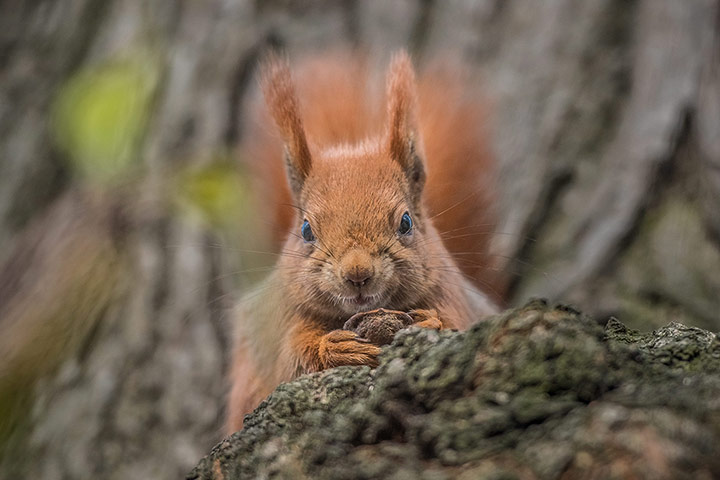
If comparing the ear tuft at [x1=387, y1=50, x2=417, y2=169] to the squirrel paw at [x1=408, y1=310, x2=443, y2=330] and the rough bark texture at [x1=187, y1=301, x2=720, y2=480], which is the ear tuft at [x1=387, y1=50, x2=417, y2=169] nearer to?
the squirrel paw at [x1=408, y1=310, x2=443, y2=330]

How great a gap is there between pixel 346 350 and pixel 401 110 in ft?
1.52

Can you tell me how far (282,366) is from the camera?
4.17 ft

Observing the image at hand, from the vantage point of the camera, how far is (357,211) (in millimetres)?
1266

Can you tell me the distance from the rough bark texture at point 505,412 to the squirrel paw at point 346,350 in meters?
0.19

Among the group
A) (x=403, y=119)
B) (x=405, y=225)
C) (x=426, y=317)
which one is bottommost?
(x=426, y=317)

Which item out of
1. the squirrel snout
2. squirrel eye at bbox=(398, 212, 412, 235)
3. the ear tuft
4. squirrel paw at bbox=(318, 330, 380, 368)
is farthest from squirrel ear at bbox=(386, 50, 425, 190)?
squirrel paw at bbox=(318, 330, 380, 368)

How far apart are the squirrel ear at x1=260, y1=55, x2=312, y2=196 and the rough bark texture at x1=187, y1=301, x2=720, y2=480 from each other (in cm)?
56

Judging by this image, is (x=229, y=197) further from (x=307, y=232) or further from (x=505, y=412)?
(x=505, y=412)

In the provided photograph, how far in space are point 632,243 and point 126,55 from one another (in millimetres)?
1397

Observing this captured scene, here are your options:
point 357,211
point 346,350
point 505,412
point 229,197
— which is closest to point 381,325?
point 346,350

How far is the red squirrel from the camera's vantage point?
4.00 ft

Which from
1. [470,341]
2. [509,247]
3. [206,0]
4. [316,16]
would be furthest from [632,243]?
[206,0]

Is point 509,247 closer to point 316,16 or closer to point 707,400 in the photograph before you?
point 316,16

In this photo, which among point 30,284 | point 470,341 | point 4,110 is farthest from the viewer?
point 4,110
